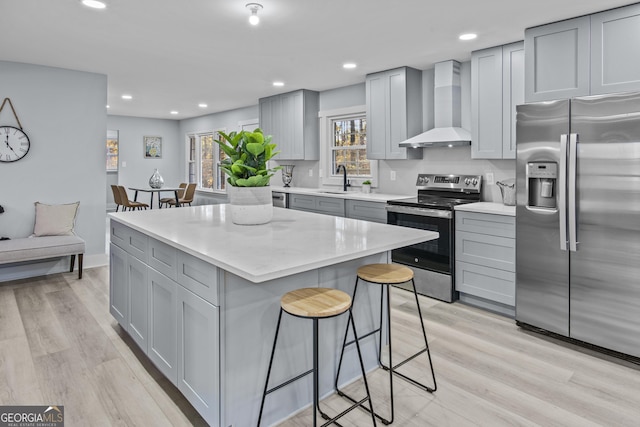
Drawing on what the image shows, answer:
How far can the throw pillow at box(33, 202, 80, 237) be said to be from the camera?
4.44 m

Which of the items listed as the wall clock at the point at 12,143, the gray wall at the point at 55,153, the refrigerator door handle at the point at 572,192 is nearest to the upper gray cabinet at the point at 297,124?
the gray wall at the point at 55,153

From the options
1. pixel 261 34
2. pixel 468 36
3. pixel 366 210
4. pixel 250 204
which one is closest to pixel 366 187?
Result: pixel 366 210

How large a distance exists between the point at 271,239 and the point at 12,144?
13.0ft

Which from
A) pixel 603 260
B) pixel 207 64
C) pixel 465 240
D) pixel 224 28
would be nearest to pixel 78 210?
pixel 207 64

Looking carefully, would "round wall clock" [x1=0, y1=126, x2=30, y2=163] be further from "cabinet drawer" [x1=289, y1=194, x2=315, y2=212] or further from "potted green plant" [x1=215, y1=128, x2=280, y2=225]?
"potted green plant" [x1=215, y1=128, x2=280, y2=225]

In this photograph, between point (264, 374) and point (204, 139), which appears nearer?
point (264, 374)

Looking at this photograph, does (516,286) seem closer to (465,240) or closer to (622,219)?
(465,240)

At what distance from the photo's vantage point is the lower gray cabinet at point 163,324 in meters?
2.08

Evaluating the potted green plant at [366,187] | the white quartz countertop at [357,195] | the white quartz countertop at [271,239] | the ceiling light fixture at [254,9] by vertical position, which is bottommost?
the white quartz countertop at [271,239]

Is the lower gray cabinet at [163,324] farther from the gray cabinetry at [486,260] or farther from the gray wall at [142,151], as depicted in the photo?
the gray wall at [142,151]

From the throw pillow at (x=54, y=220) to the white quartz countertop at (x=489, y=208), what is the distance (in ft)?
14.0

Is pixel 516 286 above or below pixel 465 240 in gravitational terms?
below

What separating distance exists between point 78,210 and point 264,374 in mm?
4047

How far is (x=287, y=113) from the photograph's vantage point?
19.7 ft
